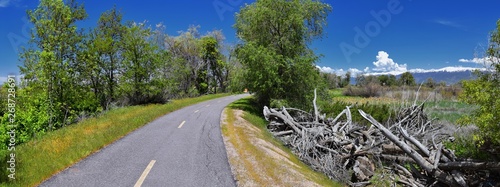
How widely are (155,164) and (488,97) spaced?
1117 cm

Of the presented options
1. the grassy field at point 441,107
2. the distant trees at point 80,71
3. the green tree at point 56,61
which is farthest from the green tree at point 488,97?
the green tree at point 56,61

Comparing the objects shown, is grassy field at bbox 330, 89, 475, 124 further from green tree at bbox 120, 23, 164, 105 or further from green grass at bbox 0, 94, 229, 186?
green tree at bbox 120, 23, 164, 105

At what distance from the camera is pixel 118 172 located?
8156mm

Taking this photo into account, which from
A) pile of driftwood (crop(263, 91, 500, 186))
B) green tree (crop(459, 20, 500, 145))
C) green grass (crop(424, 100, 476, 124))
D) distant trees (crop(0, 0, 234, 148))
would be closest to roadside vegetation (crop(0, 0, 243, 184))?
distant trees (crop(0, 0, 234, 148))

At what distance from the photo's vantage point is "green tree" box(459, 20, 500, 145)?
9430 millimetres

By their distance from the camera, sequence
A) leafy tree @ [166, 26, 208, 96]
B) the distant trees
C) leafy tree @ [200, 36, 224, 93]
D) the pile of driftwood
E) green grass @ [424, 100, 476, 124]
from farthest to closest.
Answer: leafy tree @ [200, 36, 224, 93] < leafy tree @ [166, 26, 208, 96] < green grass @ [424, 100, 476, 124] < the distant trees < the pile of driftwood

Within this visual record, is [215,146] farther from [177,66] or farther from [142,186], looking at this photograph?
[177,66]

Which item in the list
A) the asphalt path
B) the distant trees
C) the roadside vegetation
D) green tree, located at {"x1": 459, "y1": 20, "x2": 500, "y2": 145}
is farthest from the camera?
the distant trees

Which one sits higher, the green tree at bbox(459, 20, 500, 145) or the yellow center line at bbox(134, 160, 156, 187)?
the green tree at bbox(459, 20, 500, 145)

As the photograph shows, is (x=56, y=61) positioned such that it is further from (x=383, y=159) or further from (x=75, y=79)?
(x=383, y=159)

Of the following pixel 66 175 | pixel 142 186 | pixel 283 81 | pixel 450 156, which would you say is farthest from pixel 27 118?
pixel 450 156

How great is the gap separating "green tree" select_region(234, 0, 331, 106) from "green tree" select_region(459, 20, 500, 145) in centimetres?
1480

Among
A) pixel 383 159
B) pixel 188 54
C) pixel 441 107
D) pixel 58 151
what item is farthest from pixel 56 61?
pixel 441 107

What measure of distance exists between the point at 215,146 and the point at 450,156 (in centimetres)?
934
